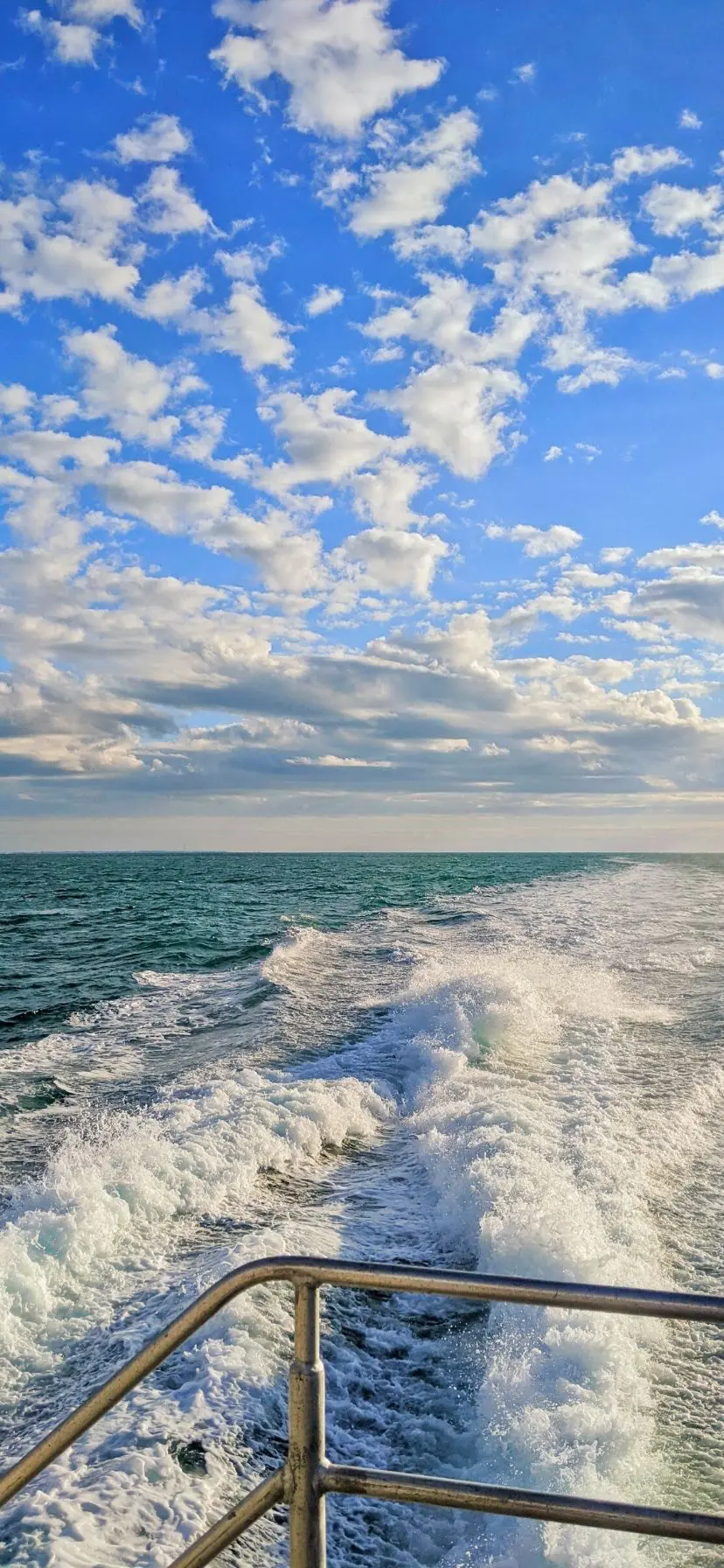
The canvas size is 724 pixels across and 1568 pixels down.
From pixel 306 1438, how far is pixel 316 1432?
0.07ft

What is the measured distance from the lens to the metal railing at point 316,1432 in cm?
154

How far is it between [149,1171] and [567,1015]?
28.3 feet

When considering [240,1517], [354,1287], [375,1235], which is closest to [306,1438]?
[240,1517]

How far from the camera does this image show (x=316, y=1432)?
5.41 ft

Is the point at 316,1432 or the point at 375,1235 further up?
the point at 316,1432

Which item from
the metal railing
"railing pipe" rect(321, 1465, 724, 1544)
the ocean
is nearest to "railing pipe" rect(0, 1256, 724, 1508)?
the metal railing

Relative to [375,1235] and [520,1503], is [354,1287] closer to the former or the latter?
[520,1503]

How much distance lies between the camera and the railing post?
A: 164 cm

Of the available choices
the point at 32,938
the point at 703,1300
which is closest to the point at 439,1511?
the point at 703,1300

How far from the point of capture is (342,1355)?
534 centimetres

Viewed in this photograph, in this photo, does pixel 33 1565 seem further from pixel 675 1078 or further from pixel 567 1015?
pixel 567 1015

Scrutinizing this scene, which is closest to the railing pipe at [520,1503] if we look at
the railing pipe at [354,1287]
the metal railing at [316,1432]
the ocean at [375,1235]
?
the metal railing at [316,1432]

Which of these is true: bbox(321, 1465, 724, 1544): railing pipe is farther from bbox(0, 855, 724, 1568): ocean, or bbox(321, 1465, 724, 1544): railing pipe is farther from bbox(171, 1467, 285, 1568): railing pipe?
bbox(0, 855, 724, 1568): ocean

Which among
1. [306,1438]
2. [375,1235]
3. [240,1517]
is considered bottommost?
[375,1235]
